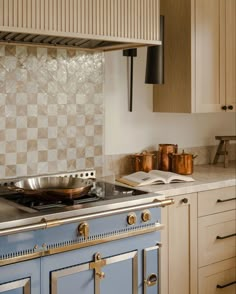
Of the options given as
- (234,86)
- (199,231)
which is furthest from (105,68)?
(199,231)

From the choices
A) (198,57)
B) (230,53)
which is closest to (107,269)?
(198,57)

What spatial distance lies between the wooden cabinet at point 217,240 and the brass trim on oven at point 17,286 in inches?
46.3

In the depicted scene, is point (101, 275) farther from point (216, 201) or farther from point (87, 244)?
point (216, 201)

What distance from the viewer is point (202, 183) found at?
304cm

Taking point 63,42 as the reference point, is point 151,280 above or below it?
below

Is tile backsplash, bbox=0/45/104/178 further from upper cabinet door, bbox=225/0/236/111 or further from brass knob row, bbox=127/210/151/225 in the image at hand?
upper cabinet door, bbox=225/0/236/111

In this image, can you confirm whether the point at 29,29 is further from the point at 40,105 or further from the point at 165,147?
the point at 165,147

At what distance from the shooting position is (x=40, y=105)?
9.84ft

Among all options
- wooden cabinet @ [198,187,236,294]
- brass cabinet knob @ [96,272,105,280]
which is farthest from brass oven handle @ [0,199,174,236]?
wooden cabinet @ [198,187,236,294]

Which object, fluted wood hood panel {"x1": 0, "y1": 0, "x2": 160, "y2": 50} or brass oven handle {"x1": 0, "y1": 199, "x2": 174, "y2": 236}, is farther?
fluted wood hood panel {"x1": 0, "y1": 0, "x2": 160, "y2": 50}

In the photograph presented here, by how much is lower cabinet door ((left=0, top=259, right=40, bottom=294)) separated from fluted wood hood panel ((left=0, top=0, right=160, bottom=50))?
1.01 meters

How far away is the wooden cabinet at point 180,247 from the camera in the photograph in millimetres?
2912

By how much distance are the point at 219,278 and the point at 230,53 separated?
1.40m

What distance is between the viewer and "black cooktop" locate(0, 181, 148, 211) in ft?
8.08
